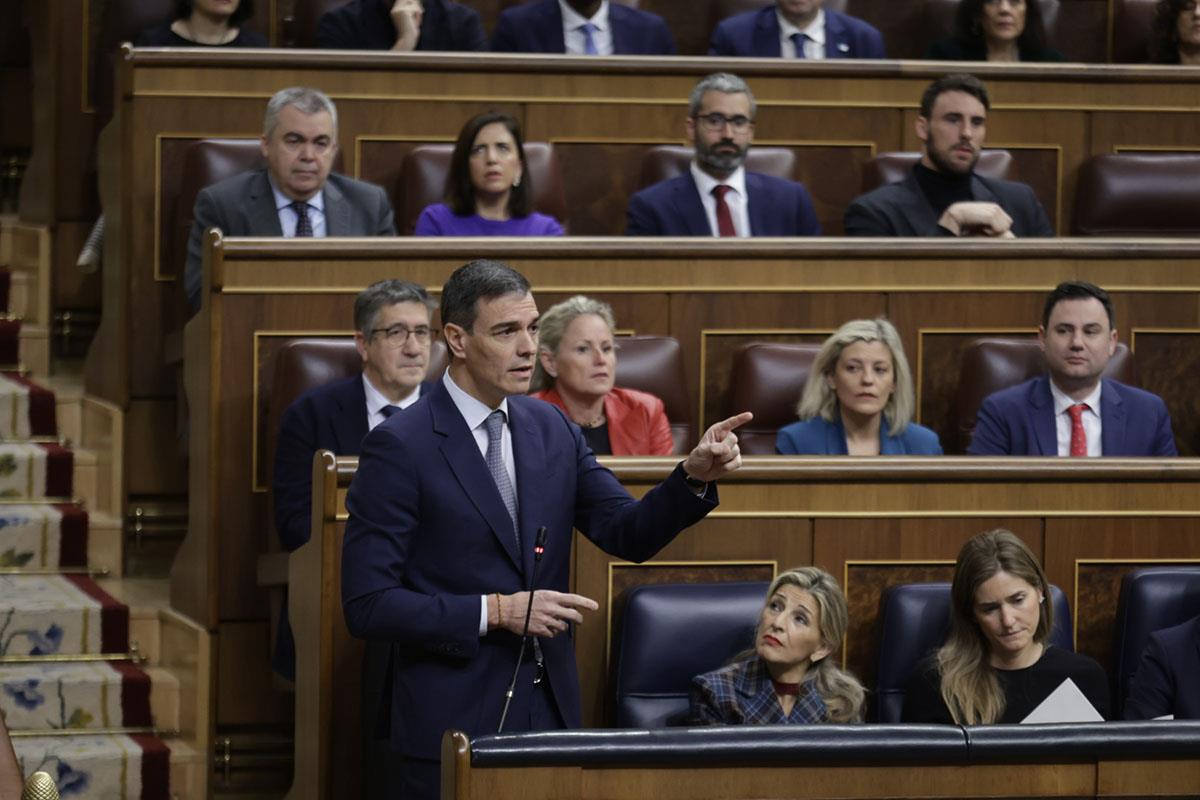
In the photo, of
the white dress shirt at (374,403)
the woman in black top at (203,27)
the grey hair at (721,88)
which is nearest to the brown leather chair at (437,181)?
the grey hair at (721,88)

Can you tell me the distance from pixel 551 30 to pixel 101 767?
5.13ft

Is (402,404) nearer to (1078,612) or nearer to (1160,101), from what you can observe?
(1078,612)

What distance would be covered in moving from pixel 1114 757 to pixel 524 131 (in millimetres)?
1927

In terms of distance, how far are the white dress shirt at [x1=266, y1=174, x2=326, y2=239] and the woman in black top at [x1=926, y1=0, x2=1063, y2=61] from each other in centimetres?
132

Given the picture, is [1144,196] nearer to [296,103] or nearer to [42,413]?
[296,103]

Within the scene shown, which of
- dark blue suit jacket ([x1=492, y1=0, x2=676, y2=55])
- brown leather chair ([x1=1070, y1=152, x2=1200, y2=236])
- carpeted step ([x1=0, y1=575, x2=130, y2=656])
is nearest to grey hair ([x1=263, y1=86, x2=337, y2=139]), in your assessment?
carpeted step ([x1=0, y1=575, x2=130, y2=656])

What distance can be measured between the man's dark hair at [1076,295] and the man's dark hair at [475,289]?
1.08 meters

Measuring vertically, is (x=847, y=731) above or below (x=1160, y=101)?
below

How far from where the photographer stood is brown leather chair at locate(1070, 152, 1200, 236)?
3320 mm

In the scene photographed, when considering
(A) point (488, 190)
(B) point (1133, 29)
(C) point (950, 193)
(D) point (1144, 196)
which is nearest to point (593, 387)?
(A) point (488, 190)

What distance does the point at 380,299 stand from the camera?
92.9 inches

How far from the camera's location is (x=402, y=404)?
239 cm

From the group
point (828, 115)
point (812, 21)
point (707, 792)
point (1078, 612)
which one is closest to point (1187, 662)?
point (1078, 612)

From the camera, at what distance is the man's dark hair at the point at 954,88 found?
3.08 meters
